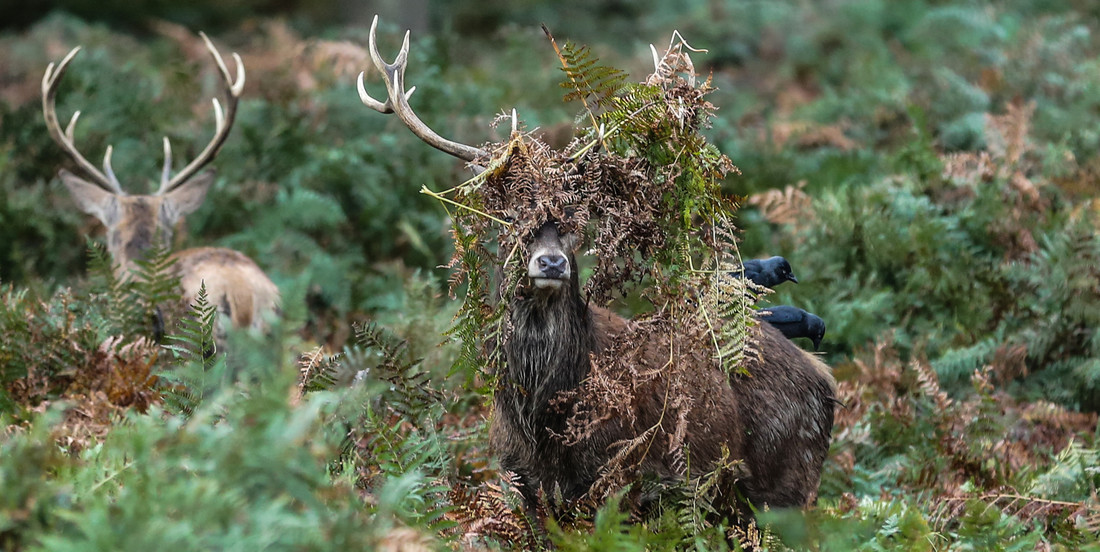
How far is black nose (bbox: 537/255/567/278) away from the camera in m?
4.32

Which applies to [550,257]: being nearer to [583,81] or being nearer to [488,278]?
[488,278]

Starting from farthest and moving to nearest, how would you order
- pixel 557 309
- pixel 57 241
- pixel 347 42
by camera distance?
pixel 347 42 < pixel 57 241 < pixel 557 309

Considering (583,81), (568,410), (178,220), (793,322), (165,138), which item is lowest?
(178,220)

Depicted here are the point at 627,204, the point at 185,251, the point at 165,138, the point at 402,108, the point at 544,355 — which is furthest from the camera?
the point at 165,138

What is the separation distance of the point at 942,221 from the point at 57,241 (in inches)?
262

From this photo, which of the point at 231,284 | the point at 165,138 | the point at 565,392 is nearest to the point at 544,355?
the point at 565,392

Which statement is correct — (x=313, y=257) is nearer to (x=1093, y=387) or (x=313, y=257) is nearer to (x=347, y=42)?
(x=347, y=42)

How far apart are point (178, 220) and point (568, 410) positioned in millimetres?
4751

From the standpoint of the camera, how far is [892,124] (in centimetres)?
1128

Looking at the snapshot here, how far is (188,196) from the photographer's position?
8.48 meters

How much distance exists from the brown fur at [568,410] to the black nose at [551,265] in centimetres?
7

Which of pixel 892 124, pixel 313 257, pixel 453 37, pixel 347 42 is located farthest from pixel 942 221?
pixel 453 37

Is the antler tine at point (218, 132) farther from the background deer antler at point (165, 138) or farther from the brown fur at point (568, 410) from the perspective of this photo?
the brown fur at point (568, 410)

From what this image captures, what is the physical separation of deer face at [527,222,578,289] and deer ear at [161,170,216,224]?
15.5 ft
